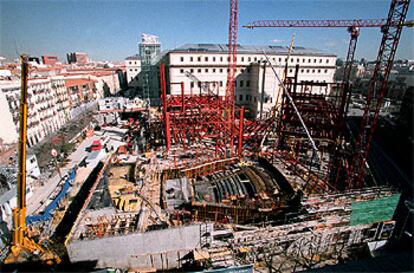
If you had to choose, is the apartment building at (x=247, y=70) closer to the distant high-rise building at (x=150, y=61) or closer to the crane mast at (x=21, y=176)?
the distant high-rise building at (x=150, y=61)

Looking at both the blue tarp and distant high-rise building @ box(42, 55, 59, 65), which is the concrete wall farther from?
distant high-rise building @ box(42, 55, 59, 65)

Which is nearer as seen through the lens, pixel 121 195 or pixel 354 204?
pixel 354 204

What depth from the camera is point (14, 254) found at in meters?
14.7

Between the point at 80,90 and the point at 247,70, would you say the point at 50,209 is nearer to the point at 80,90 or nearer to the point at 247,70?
the point at 80,90

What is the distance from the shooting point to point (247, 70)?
47000mm

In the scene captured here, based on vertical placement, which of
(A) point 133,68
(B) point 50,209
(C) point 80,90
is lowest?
(B) point 50,209

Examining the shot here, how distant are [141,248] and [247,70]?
41.8m

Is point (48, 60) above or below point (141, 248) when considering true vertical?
above

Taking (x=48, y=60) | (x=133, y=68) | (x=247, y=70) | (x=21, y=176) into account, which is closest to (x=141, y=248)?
(x=21, y=176)

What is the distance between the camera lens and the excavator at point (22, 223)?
41.5ft

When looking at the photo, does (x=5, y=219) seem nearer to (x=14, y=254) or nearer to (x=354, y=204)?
(x=14, y=254)

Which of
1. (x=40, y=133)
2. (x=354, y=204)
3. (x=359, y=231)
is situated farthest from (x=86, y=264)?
(x=40, y=133)

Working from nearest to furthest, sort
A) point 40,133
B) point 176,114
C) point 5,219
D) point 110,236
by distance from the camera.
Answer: point 110,236 < point 5,219 < point 176,114 < point 40,133

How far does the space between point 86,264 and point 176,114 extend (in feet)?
63.0
